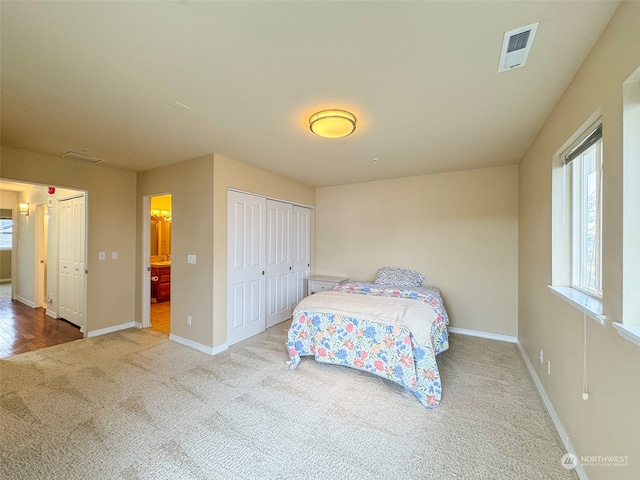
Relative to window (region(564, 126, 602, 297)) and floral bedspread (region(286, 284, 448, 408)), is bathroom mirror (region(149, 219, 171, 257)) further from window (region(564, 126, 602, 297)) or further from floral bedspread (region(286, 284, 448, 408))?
window (region(564, 126, 602, 297))

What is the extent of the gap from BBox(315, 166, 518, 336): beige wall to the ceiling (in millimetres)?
1073

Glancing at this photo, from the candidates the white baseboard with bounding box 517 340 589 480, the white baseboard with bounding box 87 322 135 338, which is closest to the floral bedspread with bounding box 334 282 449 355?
the white baseboard with bounding box 517 340 589 480

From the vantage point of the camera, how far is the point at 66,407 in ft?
7.09

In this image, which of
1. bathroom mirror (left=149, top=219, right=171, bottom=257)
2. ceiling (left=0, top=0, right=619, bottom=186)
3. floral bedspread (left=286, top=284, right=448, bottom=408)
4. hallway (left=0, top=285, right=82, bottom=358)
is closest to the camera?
ceiling (left=0, top=0, right=619, bottom=186)

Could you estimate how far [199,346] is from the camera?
336 centimetres

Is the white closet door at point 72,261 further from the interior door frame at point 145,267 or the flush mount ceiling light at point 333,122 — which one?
the flush mount ceiling light at point 333,122

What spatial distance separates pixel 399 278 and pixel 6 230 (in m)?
9.77

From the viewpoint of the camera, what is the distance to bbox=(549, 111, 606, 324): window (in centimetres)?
165

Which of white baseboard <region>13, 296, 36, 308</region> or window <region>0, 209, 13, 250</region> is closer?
white baseboard <region>13, 296, 36, 308</region>

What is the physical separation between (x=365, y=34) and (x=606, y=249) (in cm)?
168

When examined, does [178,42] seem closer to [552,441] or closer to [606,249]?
[606,249]

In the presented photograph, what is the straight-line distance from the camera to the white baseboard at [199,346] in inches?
128

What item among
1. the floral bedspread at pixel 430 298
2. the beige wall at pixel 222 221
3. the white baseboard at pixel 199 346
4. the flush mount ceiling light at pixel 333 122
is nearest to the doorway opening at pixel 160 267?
the white baseboard at pixel 199 346

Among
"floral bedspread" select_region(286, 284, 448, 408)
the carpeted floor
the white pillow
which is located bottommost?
the carpeted floor
